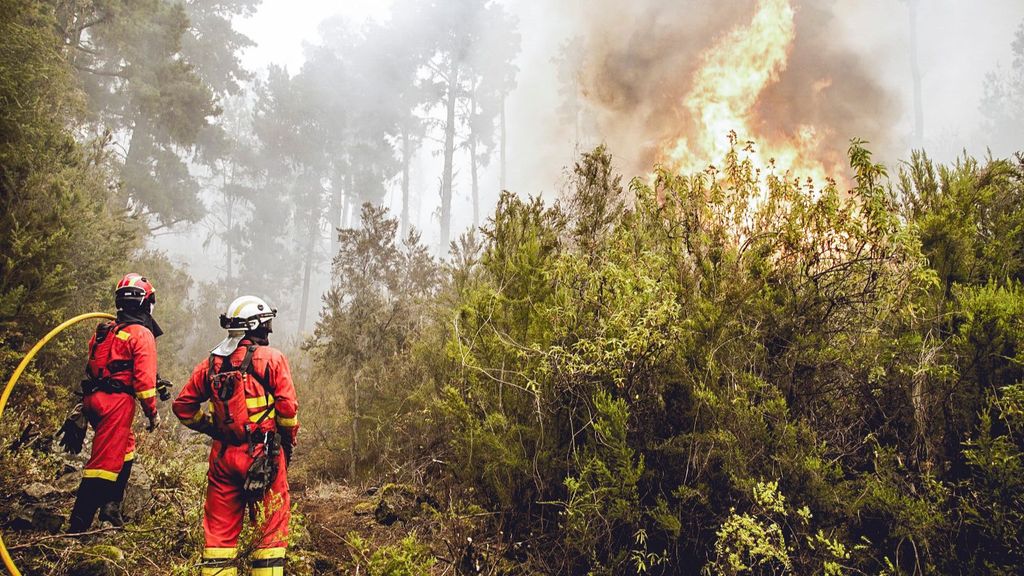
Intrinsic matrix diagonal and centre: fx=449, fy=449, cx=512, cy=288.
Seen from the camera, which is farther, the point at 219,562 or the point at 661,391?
the point at 661,391

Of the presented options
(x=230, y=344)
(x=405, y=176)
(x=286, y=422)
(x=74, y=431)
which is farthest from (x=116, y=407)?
(x=405, y=176)

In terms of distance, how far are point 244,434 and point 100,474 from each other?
1.66m

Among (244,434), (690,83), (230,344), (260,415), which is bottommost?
(244,434)

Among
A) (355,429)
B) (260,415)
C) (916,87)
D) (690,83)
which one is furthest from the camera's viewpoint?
(916,87)

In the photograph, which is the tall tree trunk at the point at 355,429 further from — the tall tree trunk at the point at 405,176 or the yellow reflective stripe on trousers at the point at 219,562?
the tall tree trunk at the point at 405,176

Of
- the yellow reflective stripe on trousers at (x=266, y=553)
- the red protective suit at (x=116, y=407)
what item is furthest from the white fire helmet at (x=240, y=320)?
the yellow reflective stripe on trousers at (x=266, y=553)

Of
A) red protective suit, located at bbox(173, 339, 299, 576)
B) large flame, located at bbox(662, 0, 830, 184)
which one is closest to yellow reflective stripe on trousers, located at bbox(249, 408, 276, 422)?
red protective suit, located at bbox(173, 339, 299, 576)

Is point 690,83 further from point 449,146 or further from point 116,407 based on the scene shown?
point 449,146

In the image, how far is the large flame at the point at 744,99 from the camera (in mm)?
7125

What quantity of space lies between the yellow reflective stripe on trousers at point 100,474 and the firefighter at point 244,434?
113 cm

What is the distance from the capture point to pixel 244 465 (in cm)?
337

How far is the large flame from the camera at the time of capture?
7125 millimetres

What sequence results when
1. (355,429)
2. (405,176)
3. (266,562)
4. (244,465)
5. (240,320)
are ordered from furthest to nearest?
(405,176), (355,429), (240,320), (244,465), (266,562)

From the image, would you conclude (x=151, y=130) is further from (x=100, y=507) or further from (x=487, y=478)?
(x=487, y=478)
